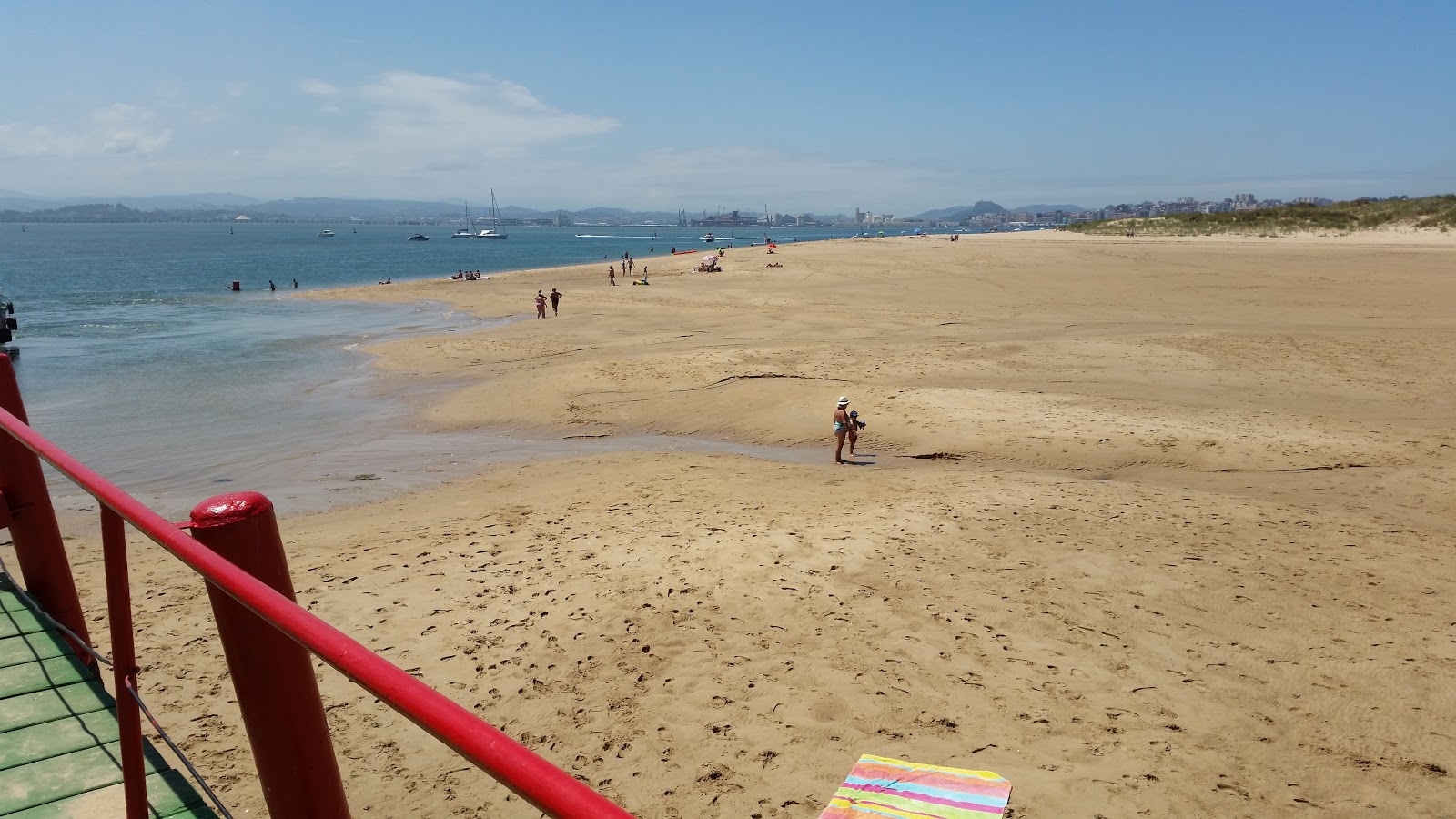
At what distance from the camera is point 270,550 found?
84.6 inches

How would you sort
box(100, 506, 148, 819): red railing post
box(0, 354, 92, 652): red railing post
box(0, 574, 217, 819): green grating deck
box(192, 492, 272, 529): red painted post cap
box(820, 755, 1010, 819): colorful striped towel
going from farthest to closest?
box(820, 755, 1010, 819): colorful striped towel
box(0, 354, 92, 652): red railing post
box(0, 574, 217, 819): green grating deck
box(100, 506, 148, 819): red railing post
box(192, 492, 272, 529): red painted post cap

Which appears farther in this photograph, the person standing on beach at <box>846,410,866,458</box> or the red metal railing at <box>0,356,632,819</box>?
the person standing on beach at <box>846,410,866,458</box>

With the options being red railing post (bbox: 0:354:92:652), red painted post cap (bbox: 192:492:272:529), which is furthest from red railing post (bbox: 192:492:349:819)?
red railing post (bbox: 0:354:92:652)

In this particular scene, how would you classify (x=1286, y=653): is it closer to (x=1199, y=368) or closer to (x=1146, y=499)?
(x=1146, y=499)

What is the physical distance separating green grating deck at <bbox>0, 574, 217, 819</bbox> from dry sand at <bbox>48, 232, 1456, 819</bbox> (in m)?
1.65

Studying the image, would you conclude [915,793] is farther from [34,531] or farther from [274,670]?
[34,531]

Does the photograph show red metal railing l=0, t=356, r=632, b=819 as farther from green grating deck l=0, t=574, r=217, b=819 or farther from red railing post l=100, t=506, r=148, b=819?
green grating deck l=0, t=574, r=217, b=819

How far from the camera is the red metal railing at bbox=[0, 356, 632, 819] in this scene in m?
1.22

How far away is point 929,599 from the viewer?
749 cm

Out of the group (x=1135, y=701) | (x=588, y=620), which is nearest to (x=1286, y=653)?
(x=1135, y=701)

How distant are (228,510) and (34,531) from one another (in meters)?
3.07

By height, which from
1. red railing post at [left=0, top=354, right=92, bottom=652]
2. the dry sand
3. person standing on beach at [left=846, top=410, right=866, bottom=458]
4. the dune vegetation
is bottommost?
the dry sand

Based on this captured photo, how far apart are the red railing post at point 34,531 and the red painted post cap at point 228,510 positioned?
2923 mm

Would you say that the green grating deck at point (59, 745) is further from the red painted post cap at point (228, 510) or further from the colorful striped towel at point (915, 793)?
the colorful striped towel at point (915, 793)
